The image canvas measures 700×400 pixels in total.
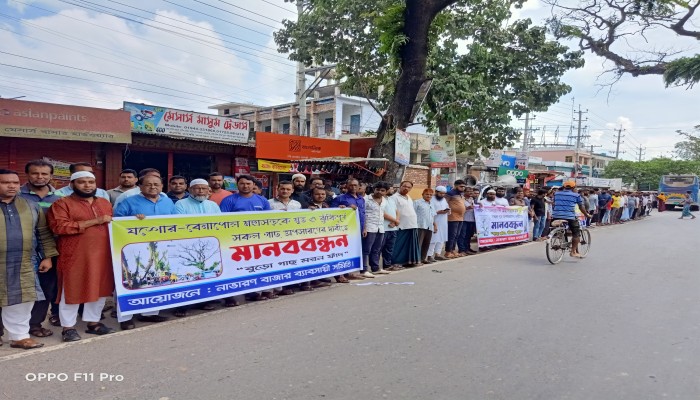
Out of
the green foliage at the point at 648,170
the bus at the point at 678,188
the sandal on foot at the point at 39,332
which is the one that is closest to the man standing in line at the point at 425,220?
the sandal on foot at the point at 39,332

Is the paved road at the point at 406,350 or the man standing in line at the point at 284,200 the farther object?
the man standing in line at the point at 284,200

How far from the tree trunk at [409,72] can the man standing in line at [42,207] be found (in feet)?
25.2

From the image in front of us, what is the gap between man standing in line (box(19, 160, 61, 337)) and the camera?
4.61 m

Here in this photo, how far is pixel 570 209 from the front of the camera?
9.77 meters

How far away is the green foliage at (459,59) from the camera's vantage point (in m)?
14.7

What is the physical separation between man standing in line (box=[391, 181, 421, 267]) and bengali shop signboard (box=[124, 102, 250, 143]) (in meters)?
8.19

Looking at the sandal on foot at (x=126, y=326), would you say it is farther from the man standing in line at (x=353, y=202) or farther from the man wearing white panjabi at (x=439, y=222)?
the man wearing white panjabi at (x=439, y=222)

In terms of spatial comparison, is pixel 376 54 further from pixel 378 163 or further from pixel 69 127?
pixel 69 127

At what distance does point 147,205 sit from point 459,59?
43.8 ft

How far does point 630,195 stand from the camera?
26.0 meters

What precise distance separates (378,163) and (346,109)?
2427 cm

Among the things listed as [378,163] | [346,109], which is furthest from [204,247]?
[346,109]

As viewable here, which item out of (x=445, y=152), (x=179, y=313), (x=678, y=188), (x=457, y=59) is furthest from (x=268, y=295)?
(x=678, y=188)

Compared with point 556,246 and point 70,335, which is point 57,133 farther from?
point 556,246
